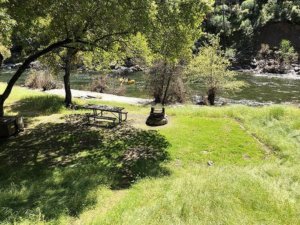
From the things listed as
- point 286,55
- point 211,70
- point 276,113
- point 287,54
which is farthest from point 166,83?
point 287,54

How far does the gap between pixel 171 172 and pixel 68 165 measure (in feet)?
13.5

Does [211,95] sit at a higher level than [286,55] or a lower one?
lower

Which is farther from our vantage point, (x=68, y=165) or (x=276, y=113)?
(x=276, y=113)

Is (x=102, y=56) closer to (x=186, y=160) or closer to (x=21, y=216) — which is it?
(x=186, y=160)

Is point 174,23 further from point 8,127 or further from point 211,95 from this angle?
point 211,95

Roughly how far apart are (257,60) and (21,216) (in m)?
81.0

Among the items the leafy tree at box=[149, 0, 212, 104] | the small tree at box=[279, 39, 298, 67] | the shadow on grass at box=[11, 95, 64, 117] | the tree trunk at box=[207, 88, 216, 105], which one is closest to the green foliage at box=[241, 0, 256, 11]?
the small tree at box=[279, 39, 298, 67]

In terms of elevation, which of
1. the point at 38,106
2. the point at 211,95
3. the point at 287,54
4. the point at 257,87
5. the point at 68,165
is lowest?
the point at 257,87

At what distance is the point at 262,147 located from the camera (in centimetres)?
1595

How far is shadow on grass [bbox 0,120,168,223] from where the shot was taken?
387 inches

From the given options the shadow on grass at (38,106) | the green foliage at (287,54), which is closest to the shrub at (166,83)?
the shadow on grass at (38,106)

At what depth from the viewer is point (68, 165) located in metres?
13.6

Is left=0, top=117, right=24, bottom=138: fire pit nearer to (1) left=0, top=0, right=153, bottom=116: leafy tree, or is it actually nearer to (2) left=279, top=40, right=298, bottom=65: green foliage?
(1) left=0, top=0, right=153, bottom=116: leafy tree

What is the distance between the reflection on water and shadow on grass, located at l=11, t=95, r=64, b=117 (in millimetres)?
16425
